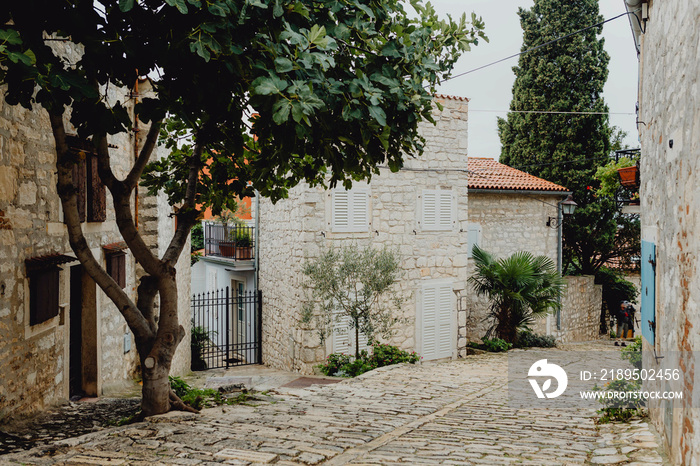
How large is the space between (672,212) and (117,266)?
6921 mm

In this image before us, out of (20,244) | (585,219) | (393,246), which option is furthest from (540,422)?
(585,219)

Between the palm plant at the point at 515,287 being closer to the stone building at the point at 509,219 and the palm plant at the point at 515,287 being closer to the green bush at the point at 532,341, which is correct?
the green bush at the point at 532,341

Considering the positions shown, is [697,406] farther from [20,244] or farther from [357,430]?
[20,244]

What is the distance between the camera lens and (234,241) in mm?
15367

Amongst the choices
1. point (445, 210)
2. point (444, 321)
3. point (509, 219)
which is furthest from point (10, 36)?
point (509, 219)

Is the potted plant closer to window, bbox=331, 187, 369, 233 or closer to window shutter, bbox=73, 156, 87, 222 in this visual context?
window, bbox=331, 187, 369, 233

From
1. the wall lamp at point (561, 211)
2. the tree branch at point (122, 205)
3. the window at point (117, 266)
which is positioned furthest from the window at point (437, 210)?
the tree branch at point (122, 205)

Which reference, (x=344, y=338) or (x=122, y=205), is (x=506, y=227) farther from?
(x=122, y=205)

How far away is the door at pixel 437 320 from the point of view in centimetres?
1314

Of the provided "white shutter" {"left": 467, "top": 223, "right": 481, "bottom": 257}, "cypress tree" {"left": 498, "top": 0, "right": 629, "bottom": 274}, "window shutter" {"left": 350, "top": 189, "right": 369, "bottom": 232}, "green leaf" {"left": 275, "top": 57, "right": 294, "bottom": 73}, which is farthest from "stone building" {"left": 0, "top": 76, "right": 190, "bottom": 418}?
"cypress tree" {"left": 498, "top": 0, "right": 629, "bottom": 274}

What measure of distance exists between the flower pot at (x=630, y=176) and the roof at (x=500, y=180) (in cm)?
698

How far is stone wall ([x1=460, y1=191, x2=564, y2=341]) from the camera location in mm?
15547

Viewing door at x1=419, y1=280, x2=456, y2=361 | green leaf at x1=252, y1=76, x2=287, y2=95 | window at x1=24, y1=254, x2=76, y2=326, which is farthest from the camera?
door at x1=419, y1=280, x2=456, y2=361

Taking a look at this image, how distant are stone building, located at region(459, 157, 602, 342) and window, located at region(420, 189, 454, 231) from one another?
1.77 meters
